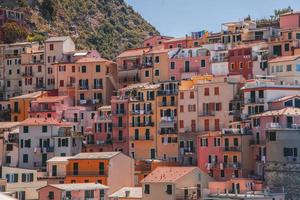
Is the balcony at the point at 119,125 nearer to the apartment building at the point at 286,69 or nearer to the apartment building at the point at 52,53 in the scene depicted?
Answer: the apartment building at the point at 52,53

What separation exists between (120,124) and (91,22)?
42034 mm

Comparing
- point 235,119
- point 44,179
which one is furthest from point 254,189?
point 44,179

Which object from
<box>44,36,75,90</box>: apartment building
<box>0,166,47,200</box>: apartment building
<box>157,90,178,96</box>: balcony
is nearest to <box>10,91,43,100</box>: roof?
<box>44,36,75,90</box>: apartment building

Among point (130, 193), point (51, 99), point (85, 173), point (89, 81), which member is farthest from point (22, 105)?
point (130, 193)

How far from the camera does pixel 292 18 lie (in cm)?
6359

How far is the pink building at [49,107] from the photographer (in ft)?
208

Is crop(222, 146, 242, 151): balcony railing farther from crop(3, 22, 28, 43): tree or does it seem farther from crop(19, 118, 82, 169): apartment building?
crop(3, 22, 28, 43): tree

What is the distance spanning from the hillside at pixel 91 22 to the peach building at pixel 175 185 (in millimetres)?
43185

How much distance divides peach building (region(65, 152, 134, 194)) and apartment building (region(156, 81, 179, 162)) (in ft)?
18.2

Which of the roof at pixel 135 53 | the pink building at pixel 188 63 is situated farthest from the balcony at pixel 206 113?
the roof at pixel 135 53

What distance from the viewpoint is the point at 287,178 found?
153 feet

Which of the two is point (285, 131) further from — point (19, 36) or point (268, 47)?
point (19, 36)

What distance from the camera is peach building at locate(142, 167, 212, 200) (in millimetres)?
47344

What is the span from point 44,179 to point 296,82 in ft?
65.5
